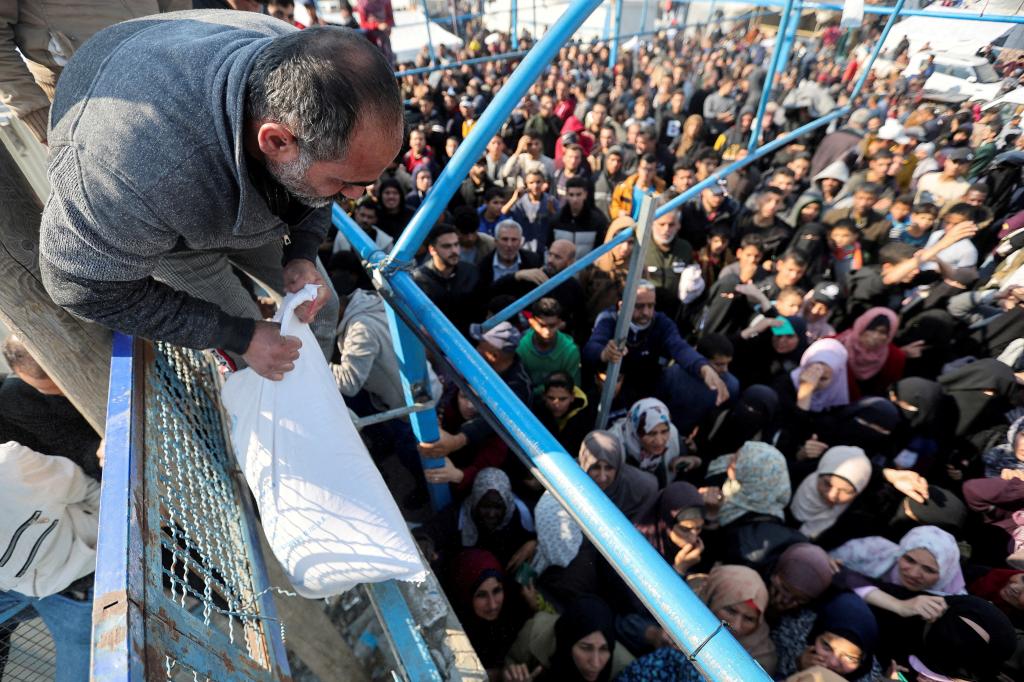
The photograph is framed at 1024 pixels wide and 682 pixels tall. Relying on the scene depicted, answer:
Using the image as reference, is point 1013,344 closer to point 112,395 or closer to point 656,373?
point 656,373

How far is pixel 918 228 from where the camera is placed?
4.82 meters

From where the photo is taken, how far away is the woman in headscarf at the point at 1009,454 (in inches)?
→ 121

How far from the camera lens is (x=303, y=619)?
1.82 meters

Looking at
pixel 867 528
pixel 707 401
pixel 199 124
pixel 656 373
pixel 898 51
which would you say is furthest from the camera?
pixel 898 51

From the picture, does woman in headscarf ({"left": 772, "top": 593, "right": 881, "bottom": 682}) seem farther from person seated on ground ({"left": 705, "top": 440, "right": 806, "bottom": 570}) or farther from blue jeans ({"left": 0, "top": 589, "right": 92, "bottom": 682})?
blue jeans ({"left": 0, "top": 589, "right": 92, "bottom": 682})

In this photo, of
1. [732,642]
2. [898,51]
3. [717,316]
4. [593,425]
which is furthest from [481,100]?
[732,642]

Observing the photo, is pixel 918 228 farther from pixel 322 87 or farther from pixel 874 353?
pixel 322 87

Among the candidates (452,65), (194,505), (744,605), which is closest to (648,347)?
(744,605)

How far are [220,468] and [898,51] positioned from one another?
8.27 meters

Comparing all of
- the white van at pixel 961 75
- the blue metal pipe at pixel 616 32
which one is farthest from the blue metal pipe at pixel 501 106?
the blue metal pipe at pixel 616 32

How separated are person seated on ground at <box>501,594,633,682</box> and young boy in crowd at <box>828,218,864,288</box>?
390 centimetres

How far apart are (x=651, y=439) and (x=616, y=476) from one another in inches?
20.6

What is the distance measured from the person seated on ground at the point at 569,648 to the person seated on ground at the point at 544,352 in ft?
4.58

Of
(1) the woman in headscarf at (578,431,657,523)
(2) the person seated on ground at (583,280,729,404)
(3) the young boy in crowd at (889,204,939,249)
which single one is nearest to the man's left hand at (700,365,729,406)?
(2) the person seated on ground at (583,280,729,404)
